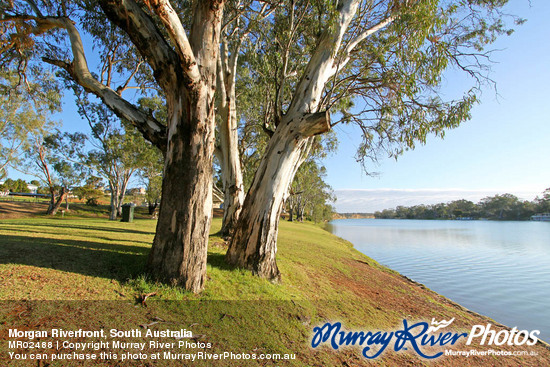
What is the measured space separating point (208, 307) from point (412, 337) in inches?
130

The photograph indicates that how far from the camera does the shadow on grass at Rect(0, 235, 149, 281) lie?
13.3ft

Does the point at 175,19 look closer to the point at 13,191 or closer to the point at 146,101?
the point at 146,101

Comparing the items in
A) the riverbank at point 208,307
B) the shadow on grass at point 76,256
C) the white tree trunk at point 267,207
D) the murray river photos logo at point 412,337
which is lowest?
the murray river photos logo at point 412,337

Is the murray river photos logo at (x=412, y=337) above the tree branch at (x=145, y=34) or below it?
below

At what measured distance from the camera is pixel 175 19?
138 inches

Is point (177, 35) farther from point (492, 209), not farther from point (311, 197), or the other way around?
point (492, 209)

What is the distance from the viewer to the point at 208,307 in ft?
12.2

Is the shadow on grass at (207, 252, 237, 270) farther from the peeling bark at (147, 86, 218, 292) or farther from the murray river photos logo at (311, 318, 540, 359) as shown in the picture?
the murray river photos logo at (311, 318, 540, 359)

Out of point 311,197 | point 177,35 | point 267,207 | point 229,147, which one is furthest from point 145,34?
point 311,197

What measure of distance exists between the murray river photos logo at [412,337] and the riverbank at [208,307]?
11cm

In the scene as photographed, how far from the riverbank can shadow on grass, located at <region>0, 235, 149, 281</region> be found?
0.5 inches

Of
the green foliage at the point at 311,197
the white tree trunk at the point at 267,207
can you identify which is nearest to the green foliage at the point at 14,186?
the green foliage at the point at 311,197

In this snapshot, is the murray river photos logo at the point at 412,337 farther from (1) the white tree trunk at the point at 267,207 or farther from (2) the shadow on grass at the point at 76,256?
(2) the shadow on grass at the point at 76,256

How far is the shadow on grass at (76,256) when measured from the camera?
4.06 meters
